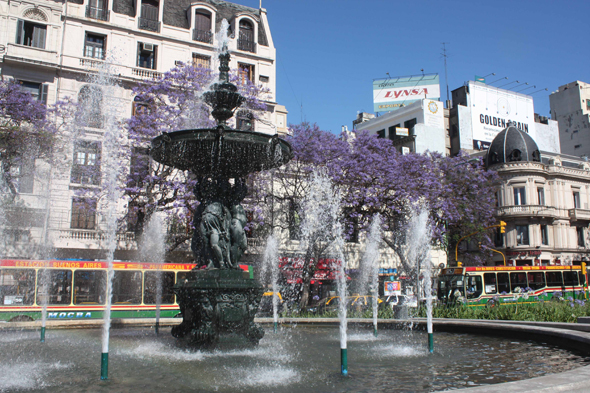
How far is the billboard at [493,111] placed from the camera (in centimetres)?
4819

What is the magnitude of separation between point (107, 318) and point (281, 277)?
860 inches

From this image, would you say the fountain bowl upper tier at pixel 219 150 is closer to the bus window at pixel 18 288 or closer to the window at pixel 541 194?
the bus window at pixel 18 288

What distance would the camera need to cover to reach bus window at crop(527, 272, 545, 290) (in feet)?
87.2

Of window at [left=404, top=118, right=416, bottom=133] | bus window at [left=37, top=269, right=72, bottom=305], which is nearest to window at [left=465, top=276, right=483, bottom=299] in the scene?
bus window at [left=37, top=269, right=72, bottom=305]

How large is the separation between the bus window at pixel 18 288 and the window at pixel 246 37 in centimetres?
2076

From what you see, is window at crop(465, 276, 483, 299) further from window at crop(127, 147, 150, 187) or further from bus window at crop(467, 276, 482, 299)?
window at crop(127, 147, 150, 187)

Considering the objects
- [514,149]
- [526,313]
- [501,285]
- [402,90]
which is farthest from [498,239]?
[526,313]

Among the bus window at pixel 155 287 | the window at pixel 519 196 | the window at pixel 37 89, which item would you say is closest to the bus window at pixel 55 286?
the bus window at pixel 155 287

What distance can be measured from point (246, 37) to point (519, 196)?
25.9 metres

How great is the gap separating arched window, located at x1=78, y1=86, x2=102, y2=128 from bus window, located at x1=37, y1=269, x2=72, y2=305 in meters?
10.7

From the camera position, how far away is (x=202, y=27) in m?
31.6

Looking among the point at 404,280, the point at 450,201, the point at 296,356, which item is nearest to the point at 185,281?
the point at 296,356

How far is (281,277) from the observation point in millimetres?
28250

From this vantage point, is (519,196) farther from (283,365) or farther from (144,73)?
(283,365)
